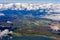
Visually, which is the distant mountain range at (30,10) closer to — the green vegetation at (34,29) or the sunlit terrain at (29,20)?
the sunlit terrain at (29,20)

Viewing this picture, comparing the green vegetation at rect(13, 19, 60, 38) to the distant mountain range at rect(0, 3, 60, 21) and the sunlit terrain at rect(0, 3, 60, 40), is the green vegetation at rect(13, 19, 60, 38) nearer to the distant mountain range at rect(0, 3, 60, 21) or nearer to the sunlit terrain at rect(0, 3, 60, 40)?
the sunlit terrain at rect(0, 3, 60, 40)

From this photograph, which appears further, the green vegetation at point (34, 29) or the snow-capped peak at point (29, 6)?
the snow-capped peak at point (29, 6)

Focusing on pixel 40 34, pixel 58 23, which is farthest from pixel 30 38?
pixel 58 23

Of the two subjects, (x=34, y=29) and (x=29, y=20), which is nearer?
(x=34, y=29)

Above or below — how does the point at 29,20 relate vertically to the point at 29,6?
below

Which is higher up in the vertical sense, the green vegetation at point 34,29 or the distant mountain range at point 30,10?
the distant mountain range at point 30,10

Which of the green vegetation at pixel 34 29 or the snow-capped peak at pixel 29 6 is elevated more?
the snow-capped peak at pixel 29 6

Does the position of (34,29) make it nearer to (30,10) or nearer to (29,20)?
(29,20)

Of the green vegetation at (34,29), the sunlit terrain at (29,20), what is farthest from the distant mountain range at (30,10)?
the green vegetation at (34,29)

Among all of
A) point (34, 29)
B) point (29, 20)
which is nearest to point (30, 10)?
point (29, 20)

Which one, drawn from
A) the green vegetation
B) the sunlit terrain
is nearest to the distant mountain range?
the sunlit terrain

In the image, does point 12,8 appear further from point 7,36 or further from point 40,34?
point 40,34
